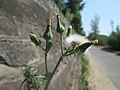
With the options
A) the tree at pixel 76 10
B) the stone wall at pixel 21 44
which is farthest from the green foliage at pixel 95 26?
the stone wall at pixel 21 44

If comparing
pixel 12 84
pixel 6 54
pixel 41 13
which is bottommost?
pixel 12 84

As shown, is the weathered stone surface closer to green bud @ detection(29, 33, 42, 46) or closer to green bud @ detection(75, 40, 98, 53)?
green bud @ detection(29, 33, 42, 46)

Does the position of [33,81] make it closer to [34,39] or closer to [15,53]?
[15,53]

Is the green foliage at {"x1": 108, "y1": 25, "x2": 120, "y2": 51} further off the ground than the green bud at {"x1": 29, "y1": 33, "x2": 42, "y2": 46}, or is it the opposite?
the green bud at {"x1": 29, "y1": 33, "x2": 42, "y2": 46}

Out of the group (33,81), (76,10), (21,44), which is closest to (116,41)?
(76,10)

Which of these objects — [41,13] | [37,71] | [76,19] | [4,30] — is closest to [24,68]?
[37,71]

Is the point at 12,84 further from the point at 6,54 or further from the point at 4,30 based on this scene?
the point at 4,30

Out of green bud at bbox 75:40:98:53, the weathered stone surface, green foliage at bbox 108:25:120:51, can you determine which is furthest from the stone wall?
green foliage at bbox 108:25:120:51

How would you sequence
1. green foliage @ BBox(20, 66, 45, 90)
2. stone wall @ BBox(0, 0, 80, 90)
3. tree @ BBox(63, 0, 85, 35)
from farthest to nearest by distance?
tree @ BBox(63, 0, 85, 35), green foliage @ BBox(20, 66, 45, 90), stone wall @ BBox(0, 0, 80, 90)
